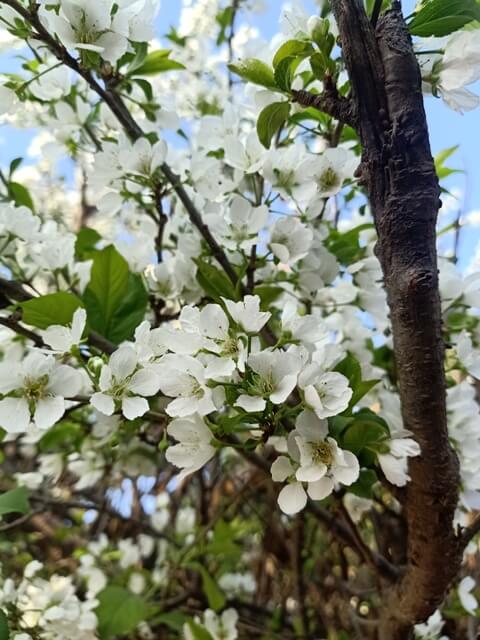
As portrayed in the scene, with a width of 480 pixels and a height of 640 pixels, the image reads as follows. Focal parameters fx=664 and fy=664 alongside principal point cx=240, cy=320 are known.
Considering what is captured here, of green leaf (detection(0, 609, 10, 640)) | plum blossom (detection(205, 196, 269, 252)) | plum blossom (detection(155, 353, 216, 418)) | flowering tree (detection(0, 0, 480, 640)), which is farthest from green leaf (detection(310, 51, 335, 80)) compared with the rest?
green leaf (detection(0, 609, 10, 640))

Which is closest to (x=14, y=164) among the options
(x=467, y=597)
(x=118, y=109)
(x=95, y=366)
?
(x=118, y=109)

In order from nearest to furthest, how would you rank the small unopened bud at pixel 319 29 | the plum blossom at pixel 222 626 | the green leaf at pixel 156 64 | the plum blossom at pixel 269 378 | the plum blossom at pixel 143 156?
the plum blossom at pixel 269 378, the small unopened bud at pixel 319 29, the plum blossom at pixel 143 156, the green leaf at pixel 156 64, the plum blossom at pixel 222 626

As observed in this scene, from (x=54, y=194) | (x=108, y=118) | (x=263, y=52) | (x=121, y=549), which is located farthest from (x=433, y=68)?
(x=54, y=194)

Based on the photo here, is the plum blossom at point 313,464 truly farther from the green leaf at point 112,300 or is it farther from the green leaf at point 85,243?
the green leaf at point 85,243

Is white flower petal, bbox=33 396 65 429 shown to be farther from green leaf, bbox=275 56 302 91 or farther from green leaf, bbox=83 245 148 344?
green leaf, bbox=275 56 302 91

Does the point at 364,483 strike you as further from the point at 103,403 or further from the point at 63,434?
the point at 63,434

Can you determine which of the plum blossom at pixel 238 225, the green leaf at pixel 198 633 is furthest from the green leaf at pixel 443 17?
the green leaf at pixel 198 633
